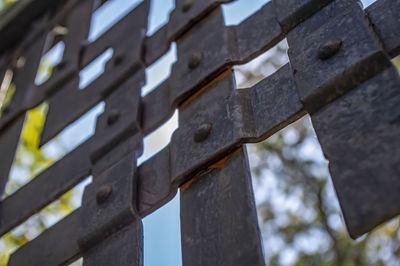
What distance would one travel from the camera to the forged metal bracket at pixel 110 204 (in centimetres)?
131

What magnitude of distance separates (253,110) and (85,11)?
1.86 meters

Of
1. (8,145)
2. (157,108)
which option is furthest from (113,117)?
(8,145)

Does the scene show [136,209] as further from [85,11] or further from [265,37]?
[85,11]

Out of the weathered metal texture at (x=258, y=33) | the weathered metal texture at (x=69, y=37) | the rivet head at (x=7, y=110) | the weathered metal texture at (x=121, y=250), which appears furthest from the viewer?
the rivet head at (x=7, y=110)

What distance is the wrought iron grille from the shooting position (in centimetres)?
94

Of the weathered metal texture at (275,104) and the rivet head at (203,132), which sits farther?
the rivet head at (203,132)

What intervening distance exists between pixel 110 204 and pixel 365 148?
2.23 feet

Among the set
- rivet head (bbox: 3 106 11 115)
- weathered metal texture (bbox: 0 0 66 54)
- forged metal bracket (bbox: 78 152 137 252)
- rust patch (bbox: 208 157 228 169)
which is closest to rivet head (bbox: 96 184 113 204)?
forged metal bracket (bbox: 78 152 137 252)

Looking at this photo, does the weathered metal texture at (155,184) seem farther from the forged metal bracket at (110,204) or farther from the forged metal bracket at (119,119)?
the forged metal bracket at (119,119)

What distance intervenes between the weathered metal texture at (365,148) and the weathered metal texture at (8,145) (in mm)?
1414

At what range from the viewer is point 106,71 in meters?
1.99

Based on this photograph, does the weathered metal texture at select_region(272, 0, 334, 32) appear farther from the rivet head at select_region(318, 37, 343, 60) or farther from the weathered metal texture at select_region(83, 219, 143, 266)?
the weathered metal texture at select_region(83, 219, 143, 266)

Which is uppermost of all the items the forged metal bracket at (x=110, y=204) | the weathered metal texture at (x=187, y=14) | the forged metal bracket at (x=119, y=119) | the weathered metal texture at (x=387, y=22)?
the weathered metal texture at (x=387, y=22)

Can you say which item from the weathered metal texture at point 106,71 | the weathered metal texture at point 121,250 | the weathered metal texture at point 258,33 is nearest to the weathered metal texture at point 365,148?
the weathered metal texture at point 258,33
